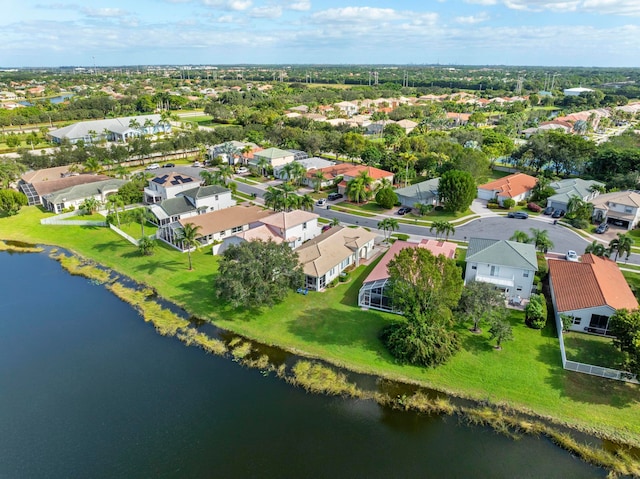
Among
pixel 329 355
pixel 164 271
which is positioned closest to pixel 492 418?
pixel 329 355

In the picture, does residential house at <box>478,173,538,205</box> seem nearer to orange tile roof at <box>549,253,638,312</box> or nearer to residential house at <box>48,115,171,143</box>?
orange tile roof at <box>549,253,638,312</box>

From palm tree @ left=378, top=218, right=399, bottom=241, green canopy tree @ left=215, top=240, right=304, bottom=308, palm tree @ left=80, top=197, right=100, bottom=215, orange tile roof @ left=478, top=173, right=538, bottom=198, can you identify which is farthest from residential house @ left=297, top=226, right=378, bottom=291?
palm tree @ left=80, top=197, right=100, bottom=215

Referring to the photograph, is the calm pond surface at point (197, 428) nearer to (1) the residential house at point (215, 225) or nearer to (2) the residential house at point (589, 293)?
(2) the residential house at point (589, 293)

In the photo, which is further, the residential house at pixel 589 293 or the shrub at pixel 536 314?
the shrub at pixel 536 314

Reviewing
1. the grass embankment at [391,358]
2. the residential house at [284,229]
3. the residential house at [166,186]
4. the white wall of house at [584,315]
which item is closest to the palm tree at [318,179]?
the residential house at [166,186]

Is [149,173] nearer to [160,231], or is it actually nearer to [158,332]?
[160,231]
